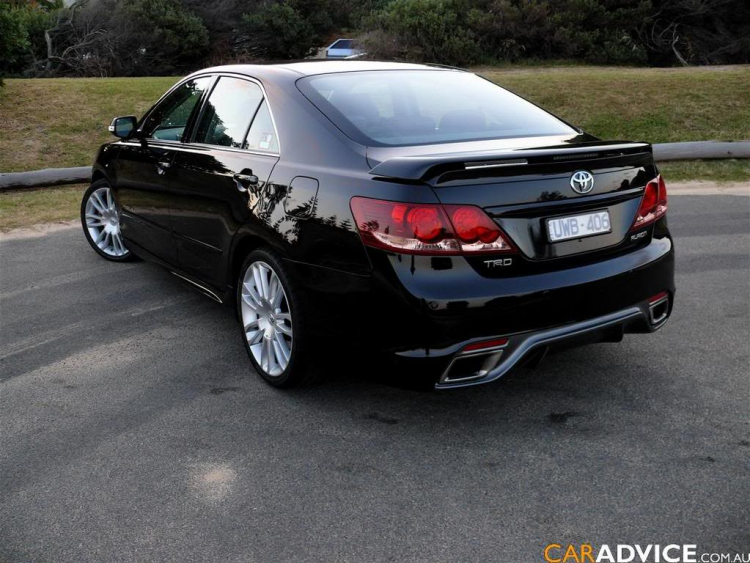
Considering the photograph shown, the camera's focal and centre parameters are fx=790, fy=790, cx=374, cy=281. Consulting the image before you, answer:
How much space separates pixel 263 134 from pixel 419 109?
0.82m

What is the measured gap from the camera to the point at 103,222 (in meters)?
6.51

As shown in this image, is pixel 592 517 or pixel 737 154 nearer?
pixel 592 517

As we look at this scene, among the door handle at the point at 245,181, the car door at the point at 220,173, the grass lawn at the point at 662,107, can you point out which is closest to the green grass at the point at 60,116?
the car door at the point at 220,173

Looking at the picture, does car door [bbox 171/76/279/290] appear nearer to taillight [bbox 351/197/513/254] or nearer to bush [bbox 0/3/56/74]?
taillight [bbox 351/197/513/254]

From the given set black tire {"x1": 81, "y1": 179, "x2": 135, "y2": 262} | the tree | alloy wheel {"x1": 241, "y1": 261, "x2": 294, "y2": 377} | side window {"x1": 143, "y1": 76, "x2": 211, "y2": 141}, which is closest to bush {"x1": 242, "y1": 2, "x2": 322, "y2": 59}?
the tree

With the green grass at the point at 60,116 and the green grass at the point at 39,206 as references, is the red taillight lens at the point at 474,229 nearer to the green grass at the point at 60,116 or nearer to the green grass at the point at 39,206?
the green grass at the point at 39,206

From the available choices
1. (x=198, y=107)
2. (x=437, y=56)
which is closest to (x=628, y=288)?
(x=198, y=107)

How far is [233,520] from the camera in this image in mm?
2920

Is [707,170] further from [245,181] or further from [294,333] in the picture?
[294,333]

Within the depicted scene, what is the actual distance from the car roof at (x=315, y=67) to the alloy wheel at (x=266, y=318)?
1.11m

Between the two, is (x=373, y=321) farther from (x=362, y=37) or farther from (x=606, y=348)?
(x=362, y=37)

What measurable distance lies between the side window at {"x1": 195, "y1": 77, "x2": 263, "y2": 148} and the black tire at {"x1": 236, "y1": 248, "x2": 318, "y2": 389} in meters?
0.78

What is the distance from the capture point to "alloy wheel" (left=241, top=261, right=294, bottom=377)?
12.7 feet

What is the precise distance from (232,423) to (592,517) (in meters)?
1.69
